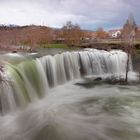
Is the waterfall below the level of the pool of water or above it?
above

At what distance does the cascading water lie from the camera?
927 cm

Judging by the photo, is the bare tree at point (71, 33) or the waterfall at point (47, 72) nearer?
the waterfall at point (47, 72)

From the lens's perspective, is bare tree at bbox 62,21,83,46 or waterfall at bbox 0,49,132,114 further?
bare tree at bbox 62,21,83,46

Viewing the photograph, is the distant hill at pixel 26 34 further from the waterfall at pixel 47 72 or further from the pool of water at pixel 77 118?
the pool of water at pixel 77 118

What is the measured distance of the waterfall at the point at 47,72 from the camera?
36.9ft

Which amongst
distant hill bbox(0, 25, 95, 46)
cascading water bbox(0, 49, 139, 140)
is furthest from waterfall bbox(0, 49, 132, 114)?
distant hill bbox(0, 25, 95, 46)

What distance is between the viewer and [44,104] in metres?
12.6

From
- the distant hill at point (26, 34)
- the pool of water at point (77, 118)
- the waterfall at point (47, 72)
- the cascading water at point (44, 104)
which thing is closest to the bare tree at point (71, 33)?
the distant hill at point (26, 34)

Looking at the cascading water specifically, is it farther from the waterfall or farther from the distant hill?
the distant hill

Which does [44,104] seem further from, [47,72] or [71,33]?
[71,33]

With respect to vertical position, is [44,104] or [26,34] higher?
[26,34]

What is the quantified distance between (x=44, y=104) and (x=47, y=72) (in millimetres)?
4022

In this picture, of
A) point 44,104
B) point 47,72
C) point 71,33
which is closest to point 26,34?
point 71,33

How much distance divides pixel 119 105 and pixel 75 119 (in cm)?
296
